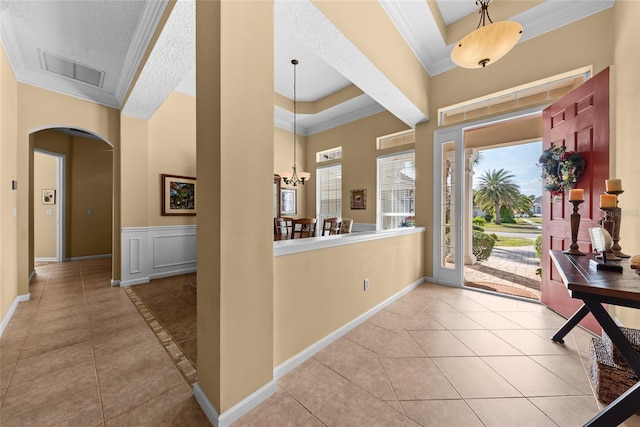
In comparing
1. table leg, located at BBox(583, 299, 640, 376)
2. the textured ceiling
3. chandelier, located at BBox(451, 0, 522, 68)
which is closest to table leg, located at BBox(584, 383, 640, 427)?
table leg, located at BBox(583, 299, 640, 376)

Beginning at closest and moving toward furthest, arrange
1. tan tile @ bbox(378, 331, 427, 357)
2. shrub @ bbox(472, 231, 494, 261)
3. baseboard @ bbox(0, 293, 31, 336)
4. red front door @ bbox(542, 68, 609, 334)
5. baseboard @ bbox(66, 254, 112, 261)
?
tan tile @ bbox(378, 331, 427, 357) → red front door @ bbox(542, 68, 609, 334) → baseboard @ bbox(0, 293, 31, 336) → baseboard @ bbox(66, 254, 112, 261) → shrub @ bbox(472, 231, 494, 261)

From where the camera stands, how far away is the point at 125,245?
12.6ft

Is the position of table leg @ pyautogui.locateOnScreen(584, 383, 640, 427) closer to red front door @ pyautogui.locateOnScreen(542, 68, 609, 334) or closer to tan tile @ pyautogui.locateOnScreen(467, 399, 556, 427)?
tan tile @ pyautogui.locateOnScreen(467, 399, 556, 427)

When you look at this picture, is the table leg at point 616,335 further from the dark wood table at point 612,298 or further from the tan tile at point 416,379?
the tan tile at point 416,379

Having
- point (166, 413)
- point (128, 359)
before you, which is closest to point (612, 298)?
point (166, 413)

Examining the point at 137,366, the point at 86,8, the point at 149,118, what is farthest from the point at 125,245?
the point at 86,8

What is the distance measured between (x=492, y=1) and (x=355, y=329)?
14.2ft

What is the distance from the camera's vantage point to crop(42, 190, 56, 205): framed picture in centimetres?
565

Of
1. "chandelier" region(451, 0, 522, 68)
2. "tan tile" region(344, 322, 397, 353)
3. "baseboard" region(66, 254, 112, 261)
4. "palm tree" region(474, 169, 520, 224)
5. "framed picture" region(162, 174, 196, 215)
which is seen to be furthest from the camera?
"palm tree" region(474, 169, 520, 224)

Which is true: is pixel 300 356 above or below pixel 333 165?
below

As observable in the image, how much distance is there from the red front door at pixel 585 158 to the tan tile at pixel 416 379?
1832 millimetres

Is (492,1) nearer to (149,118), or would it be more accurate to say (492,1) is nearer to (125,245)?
(149,118)

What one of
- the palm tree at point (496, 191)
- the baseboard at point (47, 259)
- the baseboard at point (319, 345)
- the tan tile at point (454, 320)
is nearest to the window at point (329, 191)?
the baseboard at point (319, 345)

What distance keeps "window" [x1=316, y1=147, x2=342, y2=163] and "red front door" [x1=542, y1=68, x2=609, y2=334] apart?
3823 millimetres
